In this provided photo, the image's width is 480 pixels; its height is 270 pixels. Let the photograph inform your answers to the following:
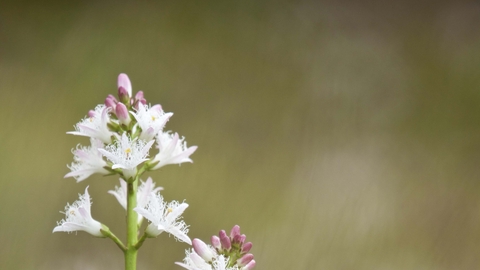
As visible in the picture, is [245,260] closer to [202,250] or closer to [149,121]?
[202,250]

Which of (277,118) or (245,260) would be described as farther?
(277,118)

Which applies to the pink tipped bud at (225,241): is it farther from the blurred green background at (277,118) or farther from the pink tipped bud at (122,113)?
the blurred green background at (277,118)

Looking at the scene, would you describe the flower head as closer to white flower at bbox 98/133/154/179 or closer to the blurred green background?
white flower at bbox 98/133/154/179

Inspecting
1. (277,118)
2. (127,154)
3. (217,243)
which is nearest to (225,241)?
(217,243)

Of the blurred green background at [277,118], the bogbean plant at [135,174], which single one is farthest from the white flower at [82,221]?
the blurred green background at [277,118]

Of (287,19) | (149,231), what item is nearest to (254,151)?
(287,19)

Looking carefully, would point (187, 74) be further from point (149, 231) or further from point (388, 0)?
point (149, 231)
